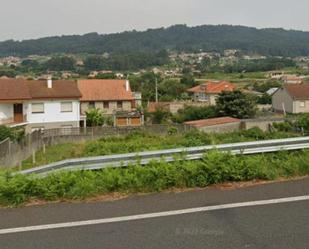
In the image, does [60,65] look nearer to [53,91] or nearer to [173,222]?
[53,91]

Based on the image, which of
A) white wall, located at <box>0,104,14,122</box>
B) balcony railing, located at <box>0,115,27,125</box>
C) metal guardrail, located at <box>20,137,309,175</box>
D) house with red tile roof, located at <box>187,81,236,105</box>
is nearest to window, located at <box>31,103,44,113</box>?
balcony railing, located at <box>0,115,27,125</box>

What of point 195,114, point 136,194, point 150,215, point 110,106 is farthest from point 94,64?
point 150,215

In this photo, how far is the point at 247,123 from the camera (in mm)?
40875

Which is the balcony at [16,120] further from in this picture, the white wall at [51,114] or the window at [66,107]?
the window at [66,107]

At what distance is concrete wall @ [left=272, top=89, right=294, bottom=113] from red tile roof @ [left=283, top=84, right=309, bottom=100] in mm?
713

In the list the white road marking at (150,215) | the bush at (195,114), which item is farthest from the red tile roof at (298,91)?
the white road marking at (150,215)

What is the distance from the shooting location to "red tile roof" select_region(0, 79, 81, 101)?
38741 millimetres

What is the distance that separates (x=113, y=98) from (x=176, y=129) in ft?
61.8

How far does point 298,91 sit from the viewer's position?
220 ft

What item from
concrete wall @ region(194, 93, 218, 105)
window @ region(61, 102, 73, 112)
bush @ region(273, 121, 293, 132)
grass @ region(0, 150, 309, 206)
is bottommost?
bush @ region(273, 121, 293, 132)

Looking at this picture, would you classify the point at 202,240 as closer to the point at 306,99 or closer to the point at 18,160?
the point at 18,160

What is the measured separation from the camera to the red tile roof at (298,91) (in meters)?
66.2

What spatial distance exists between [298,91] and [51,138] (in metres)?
48.7

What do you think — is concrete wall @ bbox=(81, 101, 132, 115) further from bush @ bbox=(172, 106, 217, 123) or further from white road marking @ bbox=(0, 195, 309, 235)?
white road marking @ bbox=(0, 195, 309, 235)
